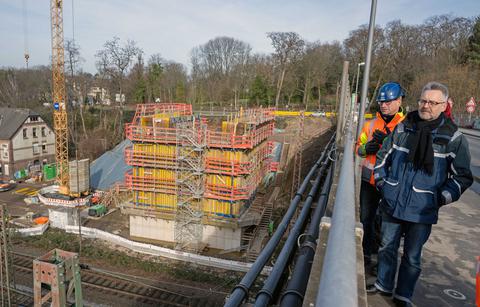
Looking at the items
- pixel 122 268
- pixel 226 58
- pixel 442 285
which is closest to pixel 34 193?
pixel 122 268

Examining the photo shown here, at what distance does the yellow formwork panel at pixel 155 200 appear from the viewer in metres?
19.1

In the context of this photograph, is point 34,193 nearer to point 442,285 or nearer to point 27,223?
point 27,223

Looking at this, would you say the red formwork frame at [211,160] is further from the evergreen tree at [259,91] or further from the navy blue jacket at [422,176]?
the evergreen tree at [259,91]

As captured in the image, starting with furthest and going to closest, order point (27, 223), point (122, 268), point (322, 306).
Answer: point (27, 223) < point (122, 268) < point (322, 306)

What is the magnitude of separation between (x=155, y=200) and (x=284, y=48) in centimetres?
3366

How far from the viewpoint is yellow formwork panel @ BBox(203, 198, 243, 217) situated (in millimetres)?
17906

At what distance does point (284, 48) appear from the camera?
4556cm

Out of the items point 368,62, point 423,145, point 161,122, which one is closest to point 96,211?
point 161,122

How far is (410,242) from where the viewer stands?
272 centimetres

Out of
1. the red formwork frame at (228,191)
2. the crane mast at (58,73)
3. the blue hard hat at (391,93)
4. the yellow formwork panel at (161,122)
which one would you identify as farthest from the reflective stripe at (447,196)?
the crane mast at (58,73)

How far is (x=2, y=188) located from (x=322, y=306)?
33.1 meters

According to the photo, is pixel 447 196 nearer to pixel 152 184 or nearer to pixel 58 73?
pixel 152 184

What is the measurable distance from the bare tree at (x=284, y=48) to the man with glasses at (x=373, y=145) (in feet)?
137

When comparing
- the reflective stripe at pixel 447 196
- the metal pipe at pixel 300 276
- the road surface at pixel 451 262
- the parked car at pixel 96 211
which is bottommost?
the parked car at pixel 96 211
